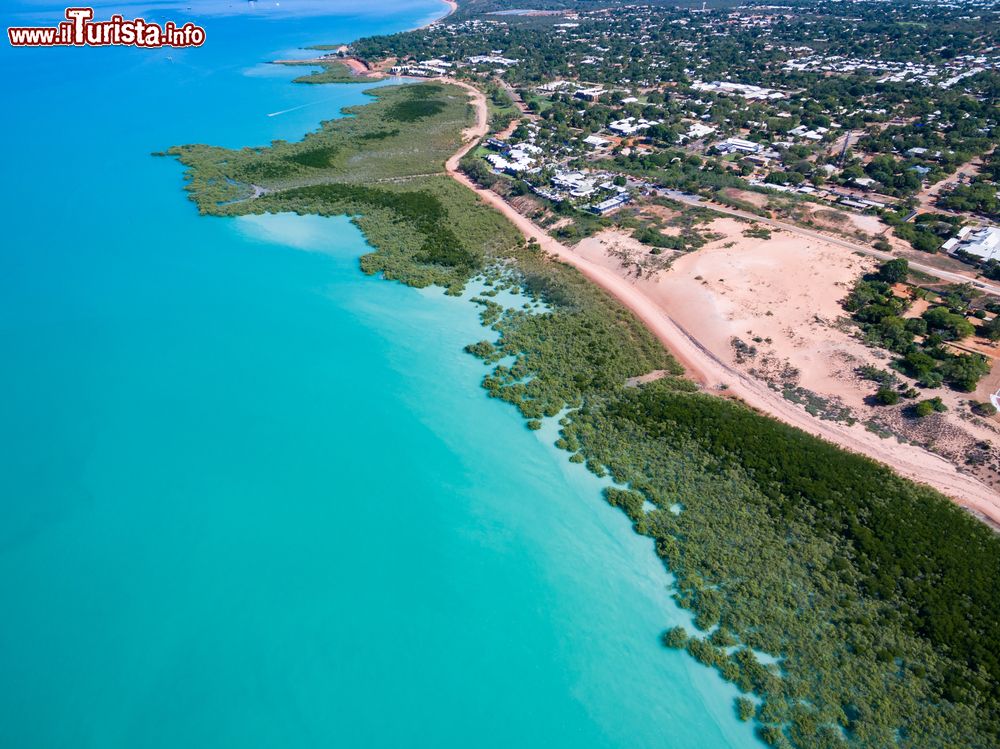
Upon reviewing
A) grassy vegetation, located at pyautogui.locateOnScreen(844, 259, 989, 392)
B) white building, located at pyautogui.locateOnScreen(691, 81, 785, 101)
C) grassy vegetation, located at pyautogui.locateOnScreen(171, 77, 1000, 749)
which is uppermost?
white building, located at pyautogui.locateOnScreen(691, 81, 785, 101)

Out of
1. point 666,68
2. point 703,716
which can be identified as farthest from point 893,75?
point 703,716

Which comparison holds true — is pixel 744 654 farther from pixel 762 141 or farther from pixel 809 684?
pixel 762 141

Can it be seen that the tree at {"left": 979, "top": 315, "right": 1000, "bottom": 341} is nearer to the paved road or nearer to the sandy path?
the paved road

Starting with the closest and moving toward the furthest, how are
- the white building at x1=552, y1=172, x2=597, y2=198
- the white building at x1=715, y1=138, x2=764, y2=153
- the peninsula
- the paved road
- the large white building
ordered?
the peninsula
the paved road
the large white building
the white building at x1=552, y1=172, x2=597, y2=198
the white building at x1=715, y1=138, x2=764, y2=153

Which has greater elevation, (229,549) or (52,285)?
(52,285)

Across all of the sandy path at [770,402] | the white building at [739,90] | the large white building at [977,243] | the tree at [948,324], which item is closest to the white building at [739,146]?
the sandy path at [770,402]

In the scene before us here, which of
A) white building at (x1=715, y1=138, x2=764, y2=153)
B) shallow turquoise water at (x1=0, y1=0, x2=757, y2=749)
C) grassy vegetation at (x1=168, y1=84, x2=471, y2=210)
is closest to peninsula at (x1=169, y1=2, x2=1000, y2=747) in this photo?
grassy vegetation at (x1=168, y1=84, x2=471, y2=210)

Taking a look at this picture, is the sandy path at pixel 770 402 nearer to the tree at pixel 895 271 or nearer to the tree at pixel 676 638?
the tree at pixel 895 271
